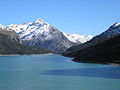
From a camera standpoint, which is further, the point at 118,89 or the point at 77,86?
the point at 77,86

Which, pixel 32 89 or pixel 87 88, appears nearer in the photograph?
pixel 32 89

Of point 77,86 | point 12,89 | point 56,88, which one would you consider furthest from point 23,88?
point 77,86

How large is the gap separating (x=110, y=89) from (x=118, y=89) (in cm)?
228

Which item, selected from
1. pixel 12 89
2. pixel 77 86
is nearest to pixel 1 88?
pixel 12 89

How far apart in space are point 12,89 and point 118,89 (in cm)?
3039

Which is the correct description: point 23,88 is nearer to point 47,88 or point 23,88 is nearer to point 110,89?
point 47,88

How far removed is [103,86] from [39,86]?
1995 cm

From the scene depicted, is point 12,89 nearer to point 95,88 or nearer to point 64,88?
point 64,88

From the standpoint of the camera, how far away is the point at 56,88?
77.8m

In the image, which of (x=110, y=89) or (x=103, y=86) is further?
(x=103, y=86)

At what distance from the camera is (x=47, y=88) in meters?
76.9

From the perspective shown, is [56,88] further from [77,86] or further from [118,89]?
[118,89]

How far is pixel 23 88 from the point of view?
75.9 meters

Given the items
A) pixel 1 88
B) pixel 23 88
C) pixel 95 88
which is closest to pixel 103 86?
pixel 95 88
